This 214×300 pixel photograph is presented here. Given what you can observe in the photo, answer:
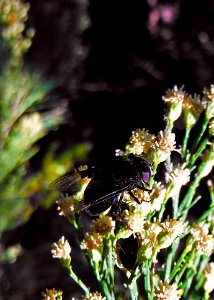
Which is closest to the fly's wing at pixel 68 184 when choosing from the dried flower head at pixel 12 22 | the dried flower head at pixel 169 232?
the dried flower head at pixel 169 232

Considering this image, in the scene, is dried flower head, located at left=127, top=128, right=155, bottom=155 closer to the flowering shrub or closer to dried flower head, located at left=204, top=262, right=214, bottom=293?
the flowering shrub

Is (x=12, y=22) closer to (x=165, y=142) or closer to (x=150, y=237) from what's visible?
(x=165, y=142)

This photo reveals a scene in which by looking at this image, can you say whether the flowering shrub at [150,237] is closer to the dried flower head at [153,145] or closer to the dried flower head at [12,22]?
the dried flower head at [153,145]

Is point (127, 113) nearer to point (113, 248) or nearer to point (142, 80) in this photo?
point (142, 80)

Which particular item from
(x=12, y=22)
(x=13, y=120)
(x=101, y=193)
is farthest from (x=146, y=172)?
(x=12, y=22)

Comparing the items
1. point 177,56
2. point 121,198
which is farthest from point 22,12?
point 177,56

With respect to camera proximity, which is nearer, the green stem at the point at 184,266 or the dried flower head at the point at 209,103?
the green stem at the point at 184,266
